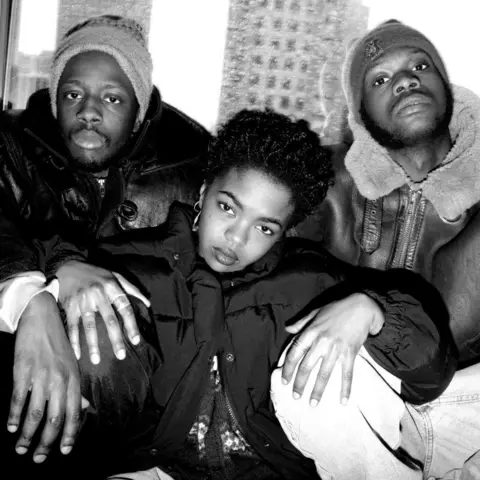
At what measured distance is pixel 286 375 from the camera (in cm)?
82

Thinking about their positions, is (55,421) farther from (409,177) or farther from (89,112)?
(409,177)

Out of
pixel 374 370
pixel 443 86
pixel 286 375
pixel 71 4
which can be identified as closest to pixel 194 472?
pixel 286 375

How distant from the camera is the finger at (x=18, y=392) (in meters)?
0.77

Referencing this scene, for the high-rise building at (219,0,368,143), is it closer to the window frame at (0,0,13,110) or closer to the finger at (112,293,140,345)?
the window frame at (0,0,13,110)

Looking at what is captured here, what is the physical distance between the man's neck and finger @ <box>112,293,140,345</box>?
2.73 ft

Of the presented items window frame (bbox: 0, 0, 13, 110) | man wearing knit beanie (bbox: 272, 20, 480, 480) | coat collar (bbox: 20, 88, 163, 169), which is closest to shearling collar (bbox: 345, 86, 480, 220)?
man wearing knit beanie (bbox: 272, 20, 480, 480)

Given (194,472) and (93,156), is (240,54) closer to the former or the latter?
(93,156)

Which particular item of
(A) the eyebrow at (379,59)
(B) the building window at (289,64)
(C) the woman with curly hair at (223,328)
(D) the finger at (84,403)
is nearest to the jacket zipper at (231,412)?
(C) the woman with curly hair at (223,328)

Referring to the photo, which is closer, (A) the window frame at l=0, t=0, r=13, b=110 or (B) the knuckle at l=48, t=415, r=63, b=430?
(B) the knuckle at l=48, t=415, r=63, b=430

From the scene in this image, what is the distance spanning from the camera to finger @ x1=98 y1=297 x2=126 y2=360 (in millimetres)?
803

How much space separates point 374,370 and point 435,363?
0.10 metres

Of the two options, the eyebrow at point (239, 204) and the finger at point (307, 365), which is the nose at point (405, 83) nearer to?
the eyebrow at point (239, 204)

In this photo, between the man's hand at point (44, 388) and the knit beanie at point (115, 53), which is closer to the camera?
the man's hand at point (44, 388)

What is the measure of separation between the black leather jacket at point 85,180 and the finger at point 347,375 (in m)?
0.72
